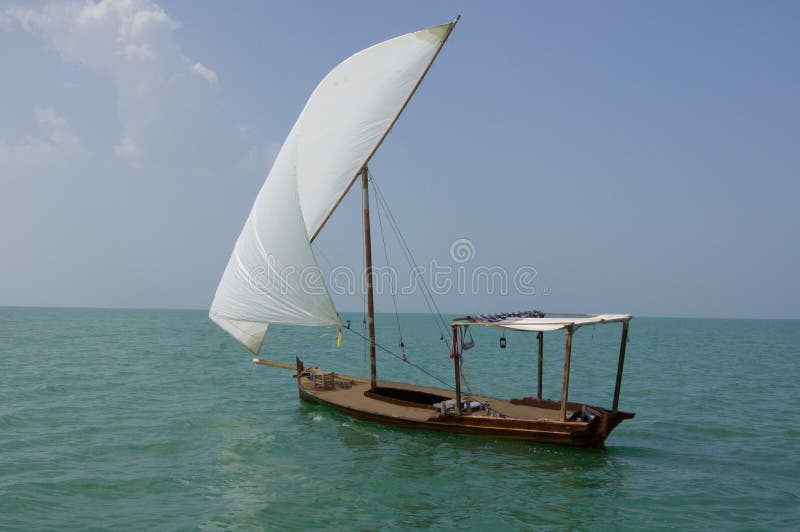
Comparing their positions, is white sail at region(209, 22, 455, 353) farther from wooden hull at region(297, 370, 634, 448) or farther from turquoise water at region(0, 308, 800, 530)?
turquoise water at region(0, 308, 800, 530)

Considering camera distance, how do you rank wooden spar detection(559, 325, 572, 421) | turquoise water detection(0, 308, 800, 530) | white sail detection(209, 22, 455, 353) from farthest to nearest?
white sail detection(209, 22, 455, 353), wooden spar detection(559, 325, 572, 421), turquoise water detection(0, 308, 800, 530)

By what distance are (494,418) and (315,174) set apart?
34.1 ft

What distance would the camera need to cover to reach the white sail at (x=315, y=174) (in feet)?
63.4

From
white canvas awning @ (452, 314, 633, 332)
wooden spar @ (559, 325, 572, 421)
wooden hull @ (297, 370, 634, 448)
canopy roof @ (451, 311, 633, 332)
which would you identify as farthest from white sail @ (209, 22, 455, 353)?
wooden spar @ (559, 325, 572, 421)

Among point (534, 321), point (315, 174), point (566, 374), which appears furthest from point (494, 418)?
point (315, 174)

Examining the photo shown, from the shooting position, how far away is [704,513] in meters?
11.9

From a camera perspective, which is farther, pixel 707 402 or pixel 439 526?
pixel 707 402

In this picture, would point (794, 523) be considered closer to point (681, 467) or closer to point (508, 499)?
point (681, 467)

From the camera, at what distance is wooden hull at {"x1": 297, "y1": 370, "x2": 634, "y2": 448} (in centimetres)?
1512

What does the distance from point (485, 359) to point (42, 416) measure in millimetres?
35411

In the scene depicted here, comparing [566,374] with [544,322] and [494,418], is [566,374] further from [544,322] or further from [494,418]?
[494,418]

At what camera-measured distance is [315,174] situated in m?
20.3

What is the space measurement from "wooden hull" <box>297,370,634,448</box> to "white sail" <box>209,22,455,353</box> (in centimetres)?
295

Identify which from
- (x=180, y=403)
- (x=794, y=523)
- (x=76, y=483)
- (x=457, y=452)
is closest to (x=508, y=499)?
(x=457, y=452)
